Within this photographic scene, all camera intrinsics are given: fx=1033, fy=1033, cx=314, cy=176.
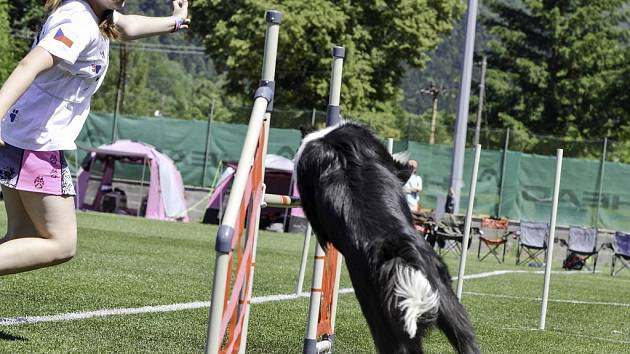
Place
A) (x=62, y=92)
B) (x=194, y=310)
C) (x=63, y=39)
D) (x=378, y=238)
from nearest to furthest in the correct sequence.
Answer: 1. (x=378, y=238)
2. (x=63, y=39)
3. (x=62, y=92)
4. (x=194, y=310)

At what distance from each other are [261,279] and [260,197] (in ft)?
19.8

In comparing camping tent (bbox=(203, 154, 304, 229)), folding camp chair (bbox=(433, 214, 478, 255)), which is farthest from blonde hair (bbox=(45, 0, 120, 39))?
camping tent (bbox=(203, 154, 304, 229))

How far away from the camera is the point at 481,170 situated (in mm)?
26781

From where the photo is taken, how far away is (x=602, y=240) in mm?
25047

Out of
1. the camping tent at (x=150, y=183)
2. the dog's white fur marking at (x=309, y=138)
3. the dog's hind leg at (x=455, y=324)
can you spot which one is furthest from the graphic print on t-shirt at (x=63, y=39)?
the camping tent at (x=150, y=183)

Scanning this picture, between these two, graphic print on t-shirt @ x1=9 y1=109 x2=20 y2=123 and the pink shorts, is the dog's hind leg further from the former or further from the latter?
graphic print on t-shirt @ x1=9 y1=109 x2=20 y2=123

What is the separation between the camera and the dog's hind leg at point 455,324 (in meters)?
3.70

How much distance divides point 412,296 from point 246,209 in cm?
124

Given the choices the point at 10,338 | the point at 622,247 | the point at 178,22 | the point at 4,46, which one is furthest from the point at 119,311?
the point at 4,46

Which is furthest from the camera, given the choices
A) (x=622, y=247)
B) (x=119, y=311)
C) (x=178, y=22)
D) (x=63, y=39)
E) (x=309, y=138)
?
(x=622, y=247)

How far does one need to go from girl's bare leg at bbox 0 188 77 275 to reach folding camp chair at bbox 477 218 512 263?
16795 mm

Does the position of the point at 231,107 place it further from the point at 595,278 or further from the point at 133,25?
the point at 133,25

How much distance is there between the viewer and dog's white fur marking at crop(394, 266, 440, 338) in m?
3.50

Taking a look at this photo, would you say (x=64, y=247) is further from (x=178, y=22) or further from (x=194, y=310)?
(x=194, y=310)
